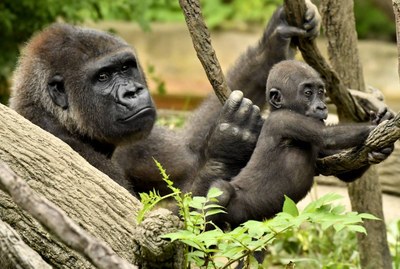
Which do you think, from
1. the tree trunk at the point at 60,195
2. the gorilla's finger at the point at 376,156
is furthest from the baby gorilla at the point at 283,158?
the tree trunk at the point at 60,195

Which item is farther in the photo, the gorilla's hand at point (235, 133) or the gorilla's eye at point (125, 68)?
the gorilla's eye at point (125, 68)

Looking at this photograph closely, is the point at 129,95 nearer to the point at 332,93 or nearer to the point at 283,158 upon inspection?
the point at 283,158

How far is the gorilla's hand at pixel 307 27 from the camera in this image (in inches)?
184

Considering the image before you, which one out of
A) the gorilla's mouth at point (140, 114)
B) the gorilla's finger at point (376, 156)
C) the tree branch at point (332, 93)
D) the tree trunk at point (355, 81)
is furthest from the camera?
the tree trunk at point (355, 81)

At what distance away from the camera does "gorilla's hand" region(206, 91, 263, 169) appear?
4.34 m

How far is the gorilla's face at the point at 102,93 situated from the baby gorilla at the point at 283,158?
2.53 ft

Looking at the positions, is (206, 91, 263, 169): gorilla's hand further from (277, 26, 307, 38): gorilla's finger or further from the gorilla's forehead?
the gorilla's forehead

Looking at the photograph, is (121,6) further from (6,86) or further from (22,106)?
(22,106)

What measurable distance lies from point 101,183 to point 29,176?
32 cm

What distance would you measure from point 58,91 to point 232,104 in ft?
3.64

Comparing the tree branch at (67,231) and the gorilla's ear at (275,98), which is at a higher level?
the tree branch at (67,231)

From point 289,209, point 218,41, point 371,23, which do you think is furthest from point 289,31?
point 371,23

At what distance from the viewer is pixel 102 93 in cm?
478

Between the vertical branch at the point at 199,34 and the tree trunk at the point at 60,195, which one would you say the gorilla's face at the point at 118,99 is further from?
the tree trunk at the point at 60,195
